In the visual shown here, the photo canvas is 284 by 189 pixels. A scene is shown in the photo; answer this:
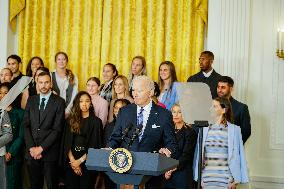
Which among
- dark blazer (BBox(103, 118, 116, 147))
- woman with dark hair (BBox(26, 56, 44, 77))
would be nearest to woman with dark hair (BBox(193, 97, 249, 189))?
dark blazer (BBox(103, 118, 116, 147))

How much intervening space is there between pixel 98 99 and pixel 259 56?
2224 mm

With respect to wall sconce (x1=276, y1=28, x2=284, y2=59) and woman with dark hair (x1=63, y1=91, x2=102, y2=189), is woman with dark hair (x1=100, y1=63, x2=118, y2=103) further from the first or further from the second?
wall sconce (x1=276, y1=28, x2=284, y2=59)

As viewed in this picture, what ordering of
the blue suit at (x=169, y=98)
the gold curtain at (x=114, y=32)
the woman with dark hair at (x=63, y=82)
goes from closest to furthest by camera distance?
the blue suit at (x=169, y=98), the woman with dark hair at (x=63, y=82), the gold curtain at (x=114, y=32)

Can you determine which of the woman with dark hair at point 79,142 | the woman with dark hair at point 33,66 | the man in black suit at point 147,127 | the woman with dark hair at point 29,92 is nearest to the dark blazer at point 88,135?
the woman with dark hair at point 79,142

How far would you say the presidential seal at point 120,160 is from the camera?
3.39 meters

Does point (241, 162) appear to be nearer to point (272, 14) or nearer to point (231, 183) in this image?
point (231, 183)

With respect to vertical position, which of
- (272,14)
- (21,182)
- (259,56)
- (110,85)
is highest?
(272,14)

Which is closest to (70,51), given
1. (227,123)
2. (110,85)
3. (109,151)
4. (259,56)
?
(110,85)

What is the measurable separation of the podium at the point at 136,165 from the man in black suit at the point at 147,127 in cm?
56

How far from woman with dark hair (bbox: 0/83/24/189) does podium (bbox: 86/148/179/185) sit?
3.10 meters

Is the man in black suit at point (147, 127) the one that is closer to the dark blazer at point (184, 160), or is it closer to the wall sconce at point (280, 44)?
the dark blazer at point (184, 160)

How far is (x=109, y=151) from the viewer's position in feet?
11.3

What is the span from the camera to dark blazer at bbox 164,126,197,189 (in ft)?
18.3

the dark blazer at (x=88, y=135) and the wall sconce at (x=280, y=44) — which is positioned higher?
the wall sconce at (x=280, y=44)
